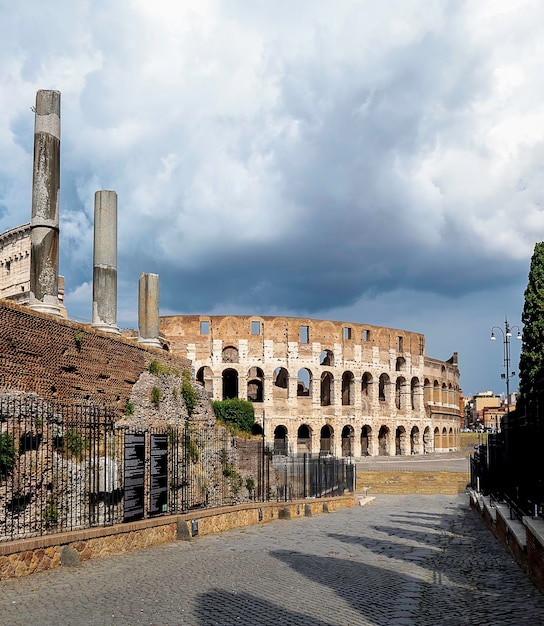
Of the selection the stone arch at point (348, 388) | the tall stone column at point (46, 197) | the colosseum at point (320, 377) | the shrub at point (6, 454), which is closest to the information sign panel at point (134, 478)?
the shrub at point (6, 454)

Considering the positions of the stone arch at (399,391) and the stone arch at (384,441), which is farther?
the stone arch at (399,391)

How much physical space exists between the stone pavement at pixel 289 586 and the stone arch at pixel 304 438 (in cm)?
3712

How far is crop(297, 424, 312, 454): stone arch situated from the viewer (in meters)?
49.5

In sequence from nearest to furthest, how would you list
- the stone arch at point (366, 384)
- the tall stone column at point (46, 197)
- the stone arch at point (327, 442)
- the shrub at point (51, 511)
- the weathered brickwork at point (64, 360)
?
the shrub at point (51, 511) → the weathered brickwork at point (64, 360) → the tall stone column at point (46, 197) → the stone arch at point (327, 442) → the stone arch at point (366, 384)

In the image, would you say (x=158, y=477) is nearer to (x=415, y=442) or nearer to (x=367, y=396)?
(x=367, y=396)

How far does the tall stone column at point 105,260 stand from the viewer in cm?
1700

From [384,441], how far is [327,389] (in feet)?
20.7

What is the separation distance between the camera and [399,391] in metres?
56.2

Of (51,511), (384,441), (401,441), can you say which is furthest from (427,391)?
(51,511)

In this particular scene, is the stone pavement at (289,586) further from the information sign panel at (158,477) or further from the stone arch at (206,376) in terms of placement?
the stone arch at (206,376)

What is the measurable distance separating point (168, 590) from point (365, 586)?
7.30 feet

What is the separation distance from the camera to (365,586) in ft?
26.1

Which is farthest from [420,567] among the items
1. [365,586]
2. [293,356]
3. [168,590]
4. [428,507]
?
[293,356]

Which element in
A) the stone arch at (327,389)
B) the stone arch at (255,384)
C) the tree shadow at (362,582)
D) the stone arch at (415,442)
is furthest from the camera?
the stone arch at (415,442)
